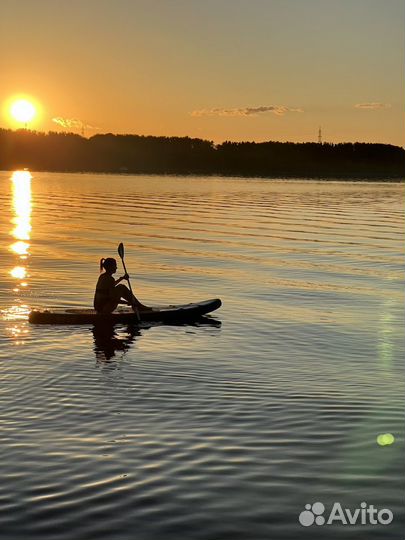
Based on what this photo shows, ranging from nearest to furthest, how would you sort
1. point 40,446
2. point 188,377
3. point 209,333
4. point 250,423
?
1. point 40,446
2. point 250,423
3. point 188,377
4. point 209,333

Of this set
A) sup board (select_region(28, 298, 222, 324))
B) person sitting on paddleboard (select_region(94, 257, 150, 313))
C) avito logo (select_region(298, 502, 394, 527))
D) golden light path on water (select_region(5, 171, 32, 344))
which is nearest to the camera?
avito logo (select_region(298, 502, 394, 527))

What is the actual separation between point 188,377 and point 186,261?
82.2 ft

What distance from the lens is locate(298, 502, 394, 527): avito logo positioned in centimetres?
1025

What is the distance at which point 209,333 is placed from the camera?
2294cm

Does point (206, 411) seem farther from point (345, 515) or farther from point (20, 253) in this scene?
point (20, 253)

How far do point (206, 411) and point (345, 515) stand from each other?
176 inches

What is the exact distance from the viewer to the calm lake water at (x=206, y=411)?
10.3m

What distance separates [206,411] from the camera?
1455 centimetres

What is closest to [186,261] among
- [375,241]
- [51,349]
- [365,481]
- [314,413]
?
[375,241]

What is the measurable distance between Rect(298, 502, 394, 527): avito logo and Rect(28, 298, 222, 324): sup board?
527 inches

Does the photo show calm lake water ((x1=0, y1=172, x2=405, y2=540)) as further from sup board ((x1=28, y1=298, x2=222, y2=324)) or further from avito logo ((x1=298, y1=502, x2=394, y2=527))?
sup board ((x1=28, y1=298, x2=222, y2=324))

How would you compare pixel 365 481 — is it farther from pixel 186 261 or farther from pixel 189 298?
pixel 186 261

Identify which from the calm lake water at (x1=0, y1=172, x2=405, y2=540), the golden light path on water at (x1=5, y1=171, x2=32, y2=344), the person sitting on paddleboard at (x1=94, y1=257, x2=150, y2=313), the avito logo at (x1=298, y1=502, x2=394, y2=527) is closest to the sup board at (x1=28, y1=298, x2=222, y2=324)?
the person sitting on paddleboard at (x1=94, y1=257, x2=150, y2=313)

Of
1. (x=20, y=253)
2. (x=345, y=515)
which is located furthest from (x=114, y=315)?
(x=20, y=253)
